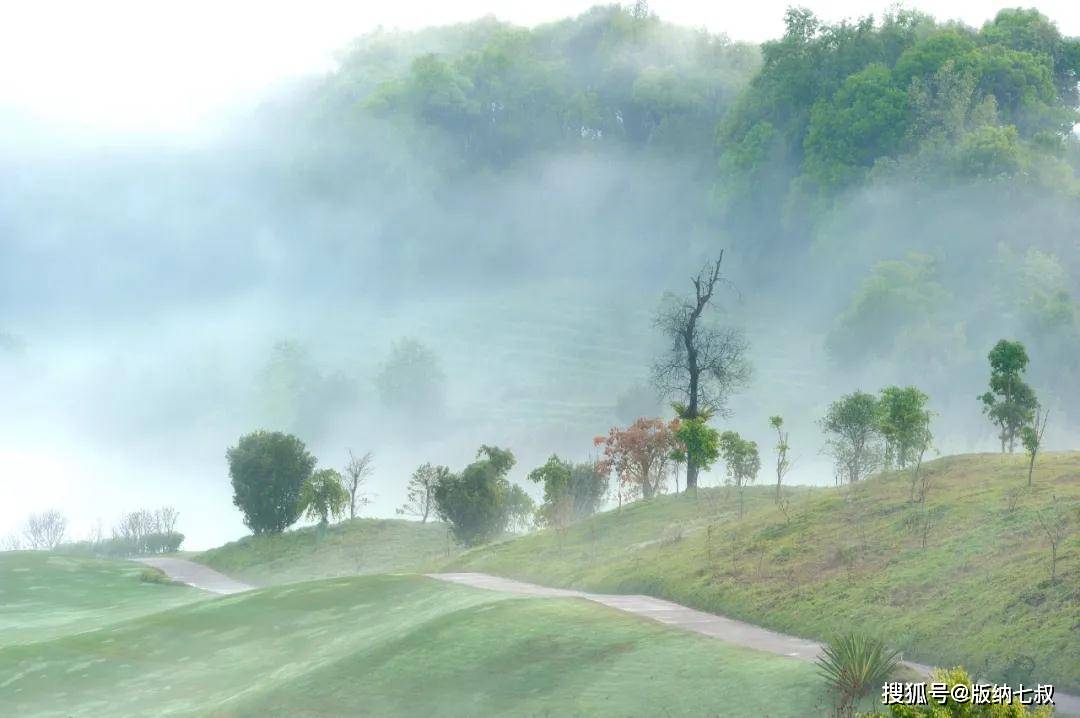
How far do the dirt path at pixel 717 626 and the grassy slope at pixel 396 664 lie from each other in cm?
94

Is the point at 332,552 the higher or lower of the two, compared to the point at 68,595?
higher

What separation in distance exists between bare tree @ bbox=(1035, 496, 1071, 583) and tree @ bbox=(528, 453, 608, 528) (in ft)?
77.9

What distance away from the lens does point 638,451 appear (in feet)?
177

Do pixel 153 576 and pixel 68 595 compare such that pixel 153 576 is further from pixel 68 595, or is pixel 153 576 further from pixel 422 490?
pixel 422 490

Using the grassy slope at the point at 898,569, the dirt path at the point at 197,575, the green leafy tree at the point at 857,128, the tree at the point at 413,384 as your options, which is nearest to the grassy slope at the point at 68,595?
the dirt path at the point at 197,575

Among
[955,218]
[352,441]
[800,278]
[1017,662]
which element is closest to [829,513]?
[1017,662]

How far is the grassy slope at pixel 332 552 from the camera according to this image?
57531mm

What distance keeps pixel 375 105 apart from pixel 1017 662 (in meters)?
147

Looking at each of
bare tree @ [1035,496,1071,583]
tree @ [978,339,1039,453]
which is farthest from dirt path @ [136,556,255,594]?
bare tree @ [1035,496,1071,583]

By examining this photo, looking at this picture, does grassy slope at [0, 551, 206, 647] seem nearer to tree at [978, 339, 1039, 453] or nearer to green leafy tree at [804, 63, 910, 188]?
tree at [978, 339, 1039, 453]

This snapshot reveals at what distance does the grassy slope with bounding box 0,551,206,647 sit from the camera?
137 ft

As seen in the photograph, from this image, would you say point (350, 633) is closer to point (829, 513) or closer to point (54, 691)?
point (54, 691)

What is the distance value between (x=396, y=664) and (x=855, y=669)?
416 inches

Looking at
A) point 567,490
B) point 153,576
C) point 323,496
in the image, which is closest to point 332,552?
point 323,496
